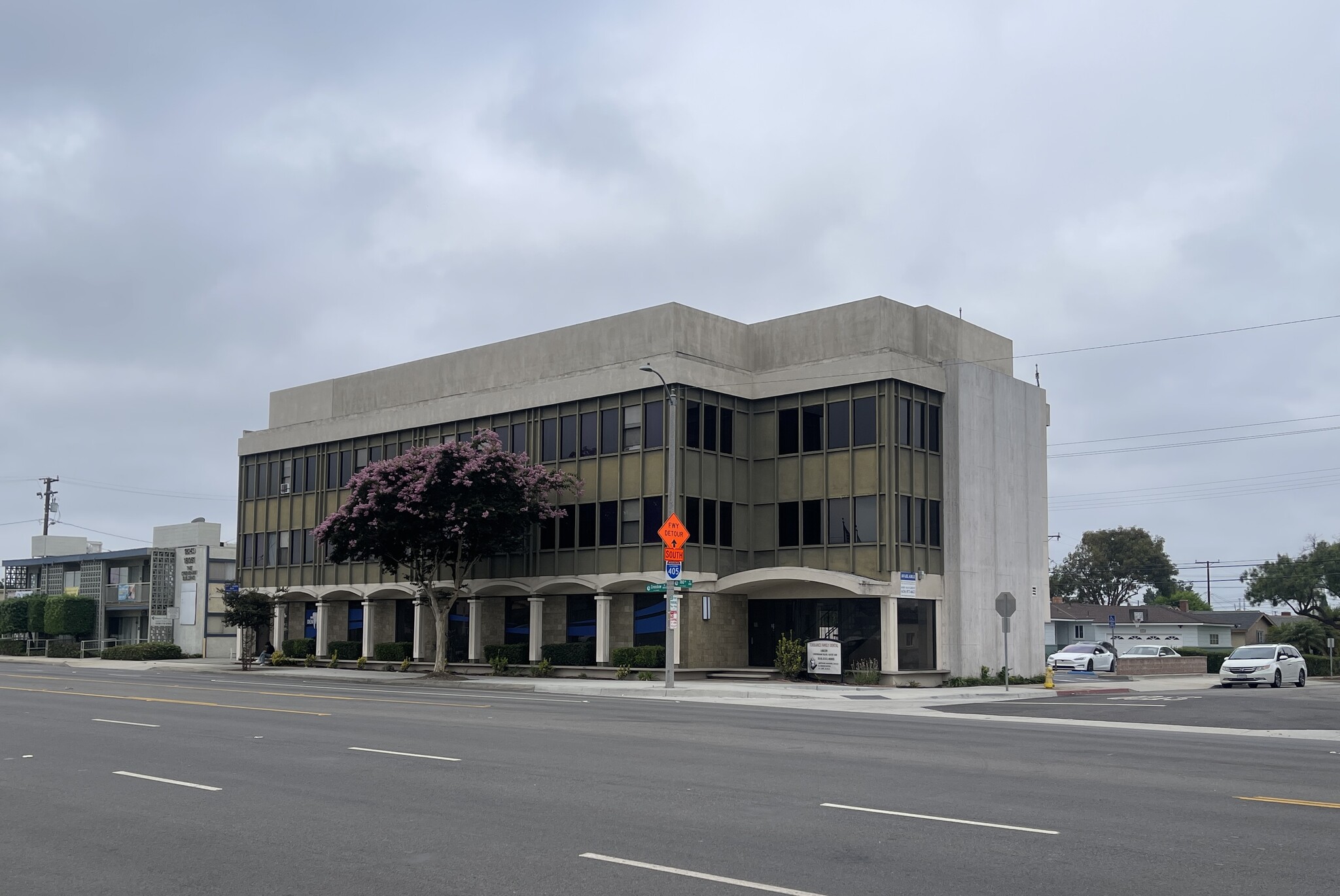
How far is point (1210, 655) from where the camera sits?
64.9 metres

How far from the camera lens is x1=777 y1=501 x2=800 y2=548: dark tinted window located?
40.8m

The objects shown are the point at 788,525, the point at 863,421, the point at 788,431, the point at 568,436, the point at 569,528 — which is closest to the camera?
the point at 863,421

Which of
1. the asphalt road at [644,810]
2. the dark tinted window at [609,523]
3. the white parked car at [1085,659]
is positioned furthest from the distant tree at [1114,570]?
the asphalt road at [644,810]

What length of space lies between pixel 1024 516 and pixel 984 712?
1685 cm

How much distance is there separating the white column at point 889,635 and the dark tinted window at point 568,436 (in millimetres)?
12380

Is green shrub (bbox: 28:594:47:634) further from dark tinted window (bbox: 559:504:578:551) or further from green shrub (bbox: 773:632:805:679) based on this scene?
green shrub (bbox: 773:632:805:679)

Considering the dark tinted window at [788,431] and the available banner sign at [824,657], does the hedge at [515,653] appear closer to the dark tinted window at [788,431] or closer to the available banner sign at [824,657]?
the available banner sign at [824,657]

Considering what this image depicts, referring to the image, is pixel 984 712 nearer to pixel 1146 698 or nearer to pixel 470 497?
pixel 1146 698

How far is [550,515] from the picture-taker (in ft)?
139

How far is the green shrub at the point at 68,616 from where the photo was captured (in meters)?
69.6

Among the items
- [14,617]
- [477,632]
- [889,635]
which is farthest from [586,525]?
[14,617]

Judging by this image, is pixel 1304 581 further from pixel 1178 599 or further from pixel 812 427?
pixel 812 427

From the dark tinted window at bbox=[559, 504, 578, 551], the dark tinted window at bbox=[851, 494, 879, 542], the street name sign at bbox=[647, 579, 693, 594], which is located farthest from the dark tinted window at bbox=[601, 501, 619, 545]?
the dark tinted window at bbox=[851, 494, 879, 542]

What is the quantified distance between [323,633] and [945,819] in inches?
1803
